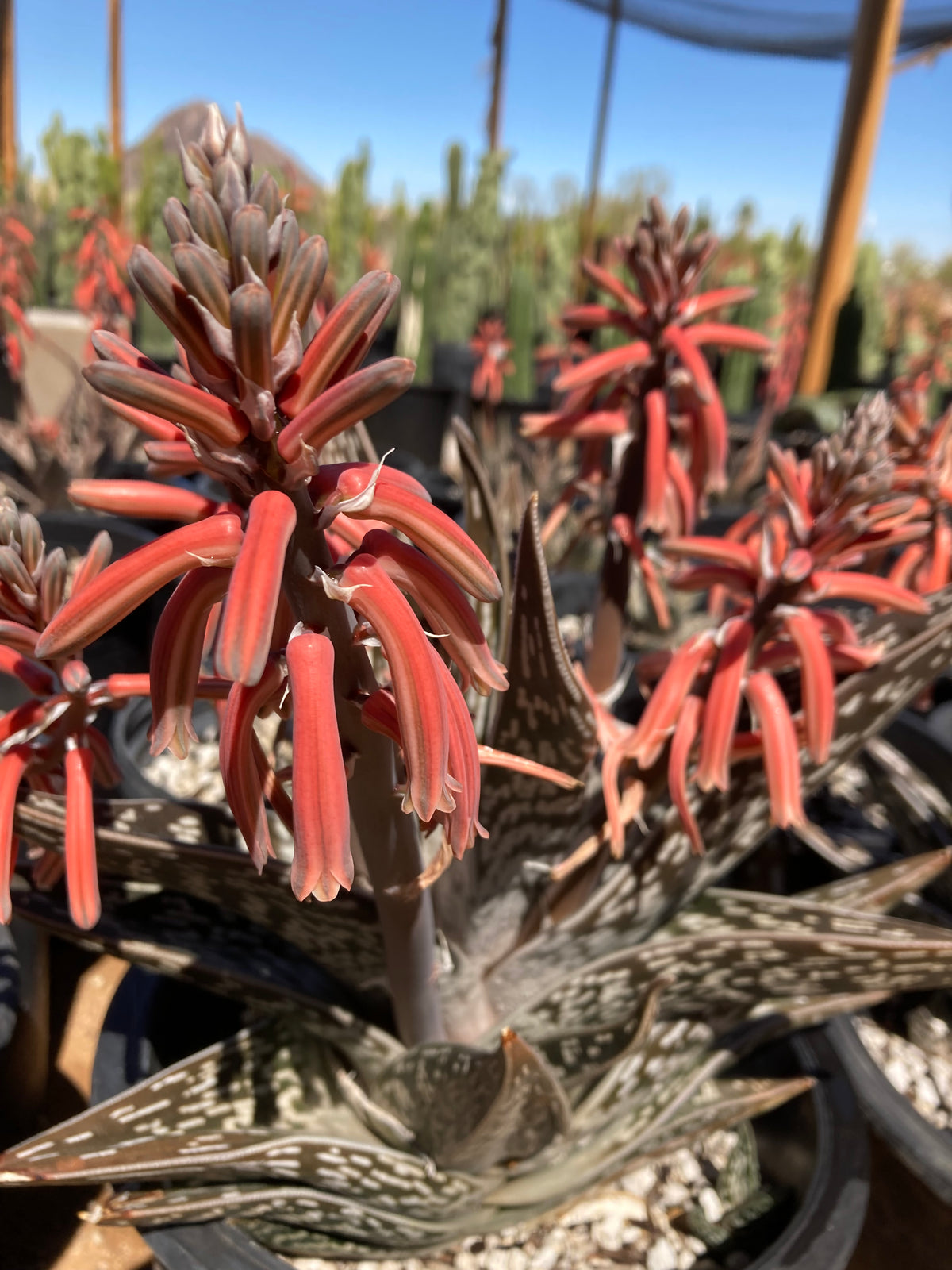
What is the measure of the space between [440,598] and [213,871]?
0.97 ft

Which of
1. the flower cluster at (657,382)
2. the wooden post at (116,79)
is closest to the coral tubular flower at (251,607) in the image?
the flower cluster at (657,382)

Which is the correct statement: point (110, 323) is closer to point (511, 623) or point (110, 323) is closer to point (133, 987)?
point (133, 987)

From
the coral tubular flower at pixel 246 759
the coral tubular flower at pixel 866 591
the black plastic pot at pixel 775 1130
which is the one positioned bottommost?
the black plastic pot at pixel 775 1130

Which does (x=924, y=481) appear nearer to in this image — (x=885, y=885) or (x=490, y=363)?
(x=885, y=885)

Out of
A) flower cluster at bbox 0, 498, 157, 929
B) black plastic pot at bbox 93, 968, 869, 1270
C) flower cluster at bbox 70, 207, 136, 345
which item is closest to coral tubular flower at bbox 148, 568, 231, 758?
flower cluster at bbox 0, 498, 157, 929

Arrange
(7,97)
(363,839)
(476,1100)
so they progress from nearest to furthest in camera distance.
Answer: (363,839), (476,1100), (7,97)

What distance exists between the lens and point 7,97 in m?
5.12

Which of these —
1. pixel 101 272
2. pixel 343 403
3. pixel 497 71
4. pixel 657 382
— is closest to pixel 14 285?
pixel 101 272

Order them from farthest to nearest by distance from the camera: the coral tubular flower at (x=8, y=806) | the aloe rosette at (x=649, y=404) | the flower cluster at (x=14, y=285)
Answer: the flower cluster at (x=14, y=285), the aloe rosette at (x=649, y=404), the coral tubular flower at (x=8, y=806)

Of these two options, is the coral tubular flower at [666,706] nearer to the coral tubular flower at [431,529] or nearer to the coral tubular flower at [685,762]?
the coral tubular flower at [685,762]

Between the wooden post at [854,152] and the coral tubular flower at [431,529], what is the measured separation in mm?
3236

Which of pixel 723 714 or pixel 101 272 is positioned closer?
pixel 723 714

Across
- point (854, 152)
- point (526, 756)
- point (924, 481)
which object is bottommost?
point (526, 756)

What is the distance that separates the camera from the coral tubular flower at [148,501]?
0.34 metres
